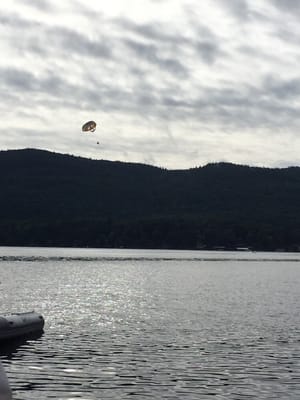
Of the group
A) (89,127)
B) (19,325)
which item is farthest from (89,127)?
(19,325)

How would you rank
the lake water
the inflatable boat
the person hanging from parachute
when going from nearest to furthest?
1. the lake water
2. the inflatable boat
3. the person hanging from parachute

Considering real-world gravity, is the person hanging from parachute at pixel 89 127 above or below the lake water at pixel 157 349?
above

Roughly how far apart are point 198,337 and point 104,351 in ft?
34.0

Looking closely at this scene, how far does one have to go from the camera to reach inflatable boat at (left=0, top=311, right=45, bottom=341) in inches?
2176

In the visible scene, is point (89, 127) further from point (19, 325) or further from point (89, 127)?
point (19, 325)

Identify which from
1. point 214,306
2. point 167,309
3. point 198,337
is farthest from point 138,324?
point 214,306

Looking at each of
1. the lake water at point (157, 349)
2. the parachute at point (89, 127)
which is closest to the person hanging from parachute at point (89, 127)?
the parachute at point (89, 127)

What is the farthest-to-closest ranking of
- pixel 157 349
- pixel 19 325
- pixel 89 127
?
pixel 89 127 < pixel 19 325 < pixel 157 349

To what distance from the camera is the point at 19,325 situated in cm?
5744

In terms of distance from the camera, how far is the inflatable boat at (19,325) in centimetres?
5528

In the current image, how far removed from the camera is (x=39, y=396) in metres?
35.4

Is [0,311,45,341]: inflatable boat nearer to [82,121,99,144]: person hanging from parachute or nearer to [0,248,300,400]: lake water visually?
[0,248,300,400]: lake water

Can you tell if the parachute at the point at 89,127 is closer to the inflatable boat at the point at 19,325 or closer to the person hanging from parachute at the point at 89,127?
the person hanging from parachute at the point at 89,127

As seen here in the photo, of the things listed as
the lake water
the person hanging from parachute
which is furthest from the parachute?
the lake water
